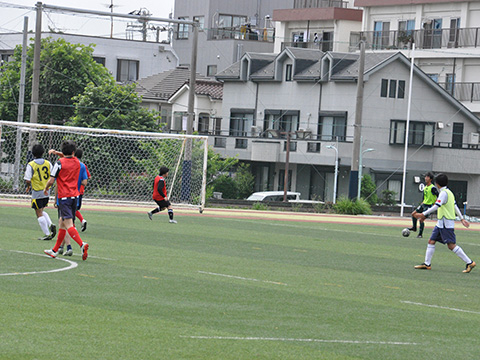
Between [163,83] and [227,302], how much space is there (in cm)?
6004

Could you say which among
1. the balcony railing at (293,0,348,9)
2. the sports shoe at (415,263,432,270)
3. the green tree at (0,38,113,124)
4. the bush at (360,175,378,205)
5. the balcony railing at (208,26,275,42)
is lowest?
the sports shoe at (415,263,432,270)

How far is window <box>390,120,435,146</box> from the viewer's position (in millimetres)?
56656

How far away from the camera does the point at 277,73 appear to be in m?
59.6

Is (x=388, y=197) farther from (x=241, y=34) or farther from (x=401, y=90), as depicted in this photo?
(x=241, y=34)

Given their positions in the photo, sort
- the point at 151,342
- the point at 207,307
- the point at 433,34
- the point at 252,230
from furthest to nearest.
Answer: the point at 433,34
the point at 252,230
the point at 207,307
the point at 151,342

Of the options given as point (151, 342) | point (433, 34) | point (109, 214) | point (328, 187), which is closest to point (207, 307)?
point (151, 342)

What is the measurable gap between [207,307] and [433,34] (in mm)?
52402

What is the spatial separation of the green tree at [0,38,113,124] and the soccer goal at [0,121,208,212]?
52.0 ft

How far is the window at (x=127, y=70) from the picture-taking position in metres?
74.3

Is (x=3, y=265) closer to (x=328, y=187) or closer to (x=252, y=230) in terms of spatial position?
(x=252, y=230)

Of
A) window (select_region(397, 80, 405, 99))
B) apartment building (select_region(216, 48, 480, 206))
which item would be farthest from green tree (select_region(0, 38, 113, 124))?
window (select_region(397, 80, 405, 99))

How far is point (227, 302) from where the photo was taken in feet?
39.6

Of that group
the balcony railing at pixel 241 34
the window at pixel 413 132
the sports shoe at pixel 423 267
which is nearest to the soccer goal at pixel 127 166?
the sports shoe at pixel 423 267

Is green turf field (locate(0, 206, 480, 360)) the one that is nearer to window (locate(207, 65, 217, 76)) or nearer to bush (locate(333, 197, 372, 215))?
bush (locate(333, 197, 372, 215))
